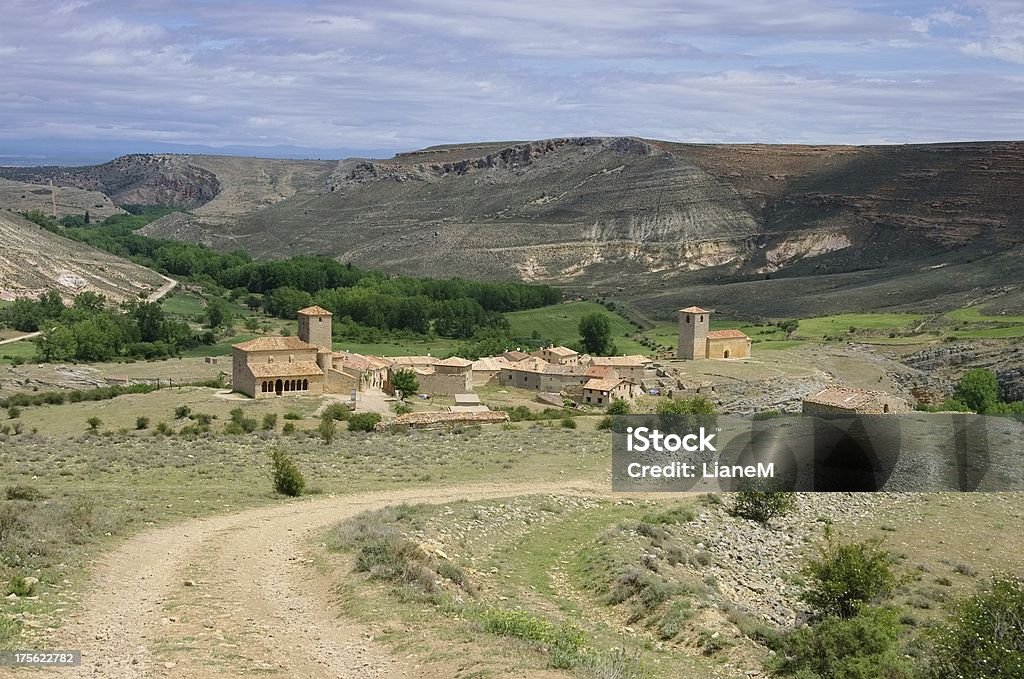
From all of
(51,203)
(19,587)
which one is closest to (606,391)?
(19,587)

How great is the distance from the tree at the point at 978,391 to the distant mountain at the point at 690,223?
33722mm

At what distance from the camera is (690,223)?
13100 centimetres

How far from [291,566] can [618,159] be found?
134 meters

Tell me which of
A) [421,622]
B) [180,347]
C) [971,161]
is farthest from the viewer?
[971,161]

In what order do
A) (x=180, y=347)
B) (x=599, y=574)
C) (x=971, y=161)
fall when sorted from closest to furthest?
(x=599, y=574) < (x=180, y=347) < (x=971, y=161)

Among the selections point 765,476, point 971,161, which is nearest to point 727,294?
point 971,161

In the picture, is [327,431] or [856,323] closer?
[327,431]

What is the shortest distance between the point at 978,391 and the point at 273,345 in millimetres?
30579

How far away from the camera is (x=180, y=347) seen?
2692 inches

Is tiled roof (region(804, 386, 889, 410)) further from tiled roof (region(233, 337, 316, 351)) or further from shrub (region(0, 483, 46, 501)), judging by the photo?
shrub (region(0, 483, 46, 501))

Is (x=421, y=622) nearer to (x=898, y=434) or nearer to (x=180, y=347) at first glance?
(x=898, y=434)

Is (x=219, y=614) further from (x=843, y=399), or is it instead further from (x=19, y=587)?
(x=843, y=399)

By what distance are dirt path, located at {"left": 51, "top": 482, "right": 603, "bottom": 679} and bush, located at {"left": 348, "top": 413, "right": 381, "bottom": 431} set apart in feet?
57.9

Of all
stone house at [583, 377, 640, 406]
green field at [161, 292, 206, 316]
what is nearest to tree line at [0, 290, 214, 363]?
green field at [161, 292, 206, 316]
